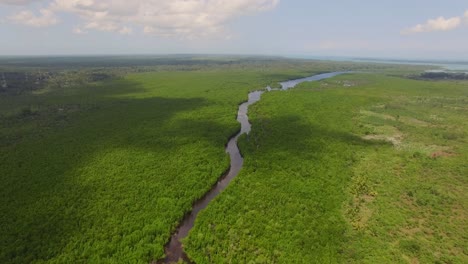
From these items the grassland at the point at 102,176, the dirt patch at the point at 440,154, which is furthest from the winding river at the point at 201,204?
the dirt patch at the point at 440,154

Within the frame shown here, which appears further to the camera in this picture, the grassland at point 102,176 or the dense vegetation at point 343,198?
the grassland at point 102,176

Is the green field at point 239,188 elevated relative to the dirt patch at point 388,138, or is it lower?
lower

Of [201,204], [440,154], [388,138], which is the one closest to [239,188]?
[201,204]

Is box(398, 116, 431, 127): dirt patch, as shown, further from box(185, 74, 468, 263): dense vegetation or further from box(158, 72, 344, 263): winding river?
box(158, 72, 344, 263): winding river

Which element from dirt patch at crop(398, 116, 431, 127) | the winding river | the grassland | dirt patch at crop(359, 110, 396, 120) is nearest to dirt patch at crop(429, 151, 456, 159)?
dirt patch at crop(398, 116, 431, 127)

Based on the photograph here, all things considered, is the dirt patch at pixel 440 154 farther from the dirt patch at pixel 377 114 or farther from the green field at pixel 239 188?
the dirt patch at pixel 377 114

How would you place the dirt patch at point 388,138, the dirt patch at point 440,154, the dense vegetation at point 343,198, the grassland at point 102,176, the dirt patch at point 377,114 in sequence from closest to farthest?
the dense vegetation at point 343,198
the grassland at point 102,176
the dirt patch at point 440,154
the dirt patch at point 388,138
the dirt patch at point 377,114
